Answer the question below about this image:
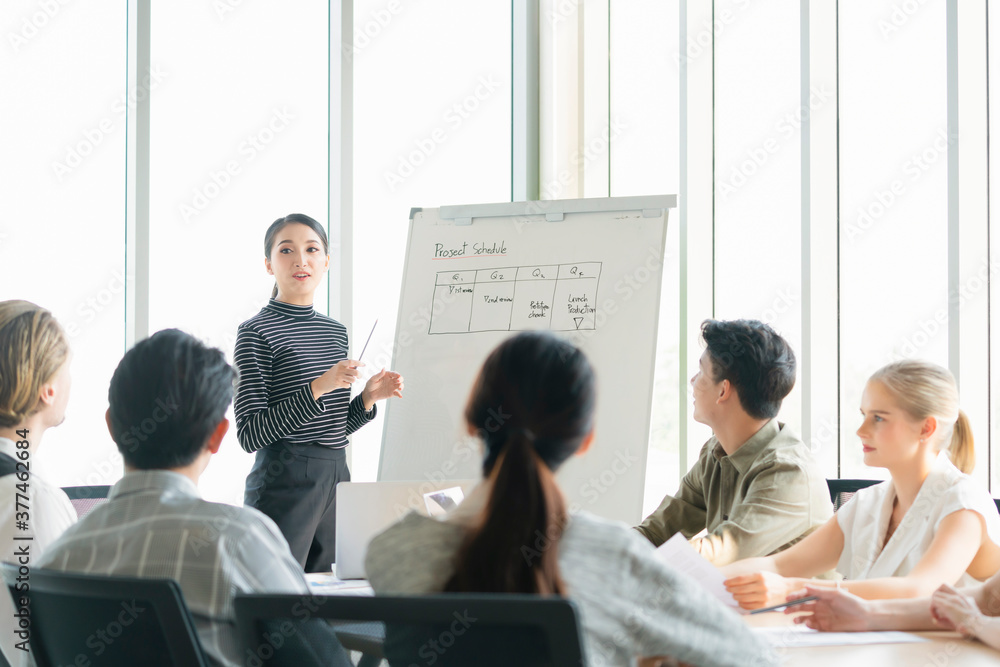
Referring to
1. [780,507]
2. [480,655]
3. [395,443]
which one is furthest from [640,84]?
[480,655]

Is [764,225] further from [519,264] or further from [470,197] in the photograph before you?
[470,197]

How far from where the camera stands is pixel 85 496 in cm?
229

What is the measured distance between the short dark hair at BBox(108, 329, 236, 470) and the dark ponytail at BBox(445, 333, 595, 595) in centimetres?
45

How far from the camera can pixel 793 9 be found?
345 cm

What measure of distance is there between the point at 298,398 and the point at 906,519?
1.80m

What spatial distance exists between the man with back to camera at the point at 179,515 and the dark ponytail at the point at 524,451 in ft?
0.95

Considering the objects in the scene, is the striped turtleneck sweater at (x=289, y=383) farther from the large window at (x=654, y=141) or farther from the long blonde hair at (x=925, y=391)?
the long blonde hair at (x=925, y=391)

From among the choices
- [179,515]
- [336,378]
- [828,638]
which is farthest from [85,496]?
[828,638]

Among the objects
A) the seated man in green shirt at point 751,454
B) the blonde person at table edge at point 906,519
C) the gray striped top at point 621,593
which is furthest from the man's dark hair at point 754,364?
the gray striped top at point 621,593

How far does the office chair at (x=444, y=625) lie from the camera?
0.86 m

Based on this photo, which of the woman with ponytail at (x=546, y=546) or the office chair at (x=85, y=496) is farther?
the office chair at (x=85, y=496)

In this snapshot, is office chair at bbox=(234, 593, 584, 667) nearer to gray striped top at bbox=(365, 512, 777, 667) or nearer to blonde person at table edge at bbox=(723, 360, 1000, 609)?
gray striped top at bbox=(365, 512, 777, 667)

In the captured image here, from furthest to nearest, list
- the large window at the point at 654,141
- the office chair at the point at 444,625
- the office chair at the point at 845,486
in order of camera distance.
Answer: the large window at the point at 654,141 < the office chair at the point at 845,486 < the office chair at the point at 444,625

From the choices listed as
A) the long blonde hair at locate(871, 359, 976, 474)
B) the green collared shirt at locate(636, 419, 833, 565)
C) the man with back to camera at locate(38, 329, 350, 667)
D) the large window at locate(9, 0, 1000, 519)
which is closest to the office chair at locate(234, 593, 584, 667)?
the man with back to camera at locate(38, 329, 350, 667)
